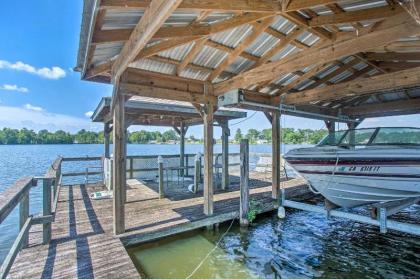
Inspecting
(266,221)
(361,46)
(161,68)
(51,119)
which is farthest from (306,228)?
(51,119)

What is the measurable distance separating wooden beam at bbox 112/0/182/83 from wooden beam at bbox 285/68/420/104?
3.96 meters

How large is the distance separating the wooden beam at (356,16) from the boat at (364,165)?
2131 millimetres

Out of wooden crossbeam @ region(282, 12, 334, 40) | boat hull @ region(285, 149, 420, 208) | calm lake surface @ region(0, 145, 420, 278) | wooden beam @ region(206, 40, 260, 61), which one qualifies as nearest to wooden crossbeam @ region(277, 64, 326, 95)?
wooden crossbeam @ region(282, 12, 334, 40)

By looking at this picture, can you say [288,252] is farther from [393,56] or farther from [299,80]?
[393,56]

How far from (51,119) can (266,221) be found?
92.2 metres

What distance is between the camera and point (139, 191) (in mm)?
7938

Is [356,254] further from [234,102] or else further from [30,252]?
[30,252]

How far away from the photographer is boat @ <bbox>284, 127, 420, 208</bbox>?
4059 mm

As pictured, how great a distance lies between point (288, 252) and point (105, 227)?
3.39m

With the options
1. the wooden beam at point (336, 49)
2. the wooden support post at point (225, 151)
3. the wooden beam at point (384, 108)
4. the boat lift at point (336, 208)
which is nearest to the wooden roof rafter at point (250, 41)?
the wooden beam at point (336, 49)

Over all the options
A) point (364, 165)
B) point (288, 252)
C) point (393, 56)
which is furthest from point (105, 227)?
point (393, 56)

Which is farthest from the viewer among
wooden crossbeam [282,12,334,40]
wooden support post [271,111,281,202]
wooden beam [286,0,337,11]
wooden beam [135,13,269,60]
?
wooden support post [271,111,281,202]

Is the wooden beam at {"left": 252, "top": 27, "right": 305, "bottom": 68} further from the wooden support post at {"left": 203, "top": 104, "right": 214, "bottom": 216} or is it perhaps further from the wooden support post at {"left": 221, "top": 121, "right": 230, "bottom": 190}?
the wooden support post at {"left": 221, "top": 121, "right": 230, "bottom": 190}

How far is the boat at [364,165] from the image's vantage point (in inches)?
160
